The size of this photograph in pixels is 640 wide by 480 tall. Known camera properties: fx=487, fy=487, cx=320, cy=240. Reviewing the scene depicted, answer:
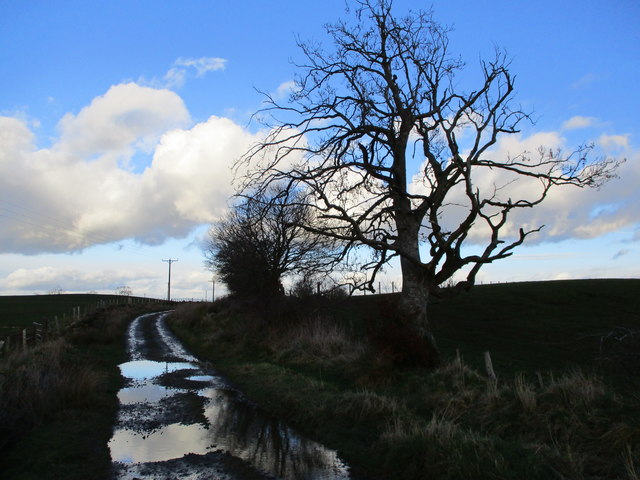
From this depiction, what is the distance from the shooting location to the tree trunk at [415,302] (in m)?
14.3

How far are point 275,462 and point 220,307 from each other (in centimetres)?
3791

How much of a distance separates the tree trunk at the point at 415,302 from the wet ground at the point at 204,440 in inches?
206

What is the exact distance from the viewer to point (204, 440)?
902 centimetres

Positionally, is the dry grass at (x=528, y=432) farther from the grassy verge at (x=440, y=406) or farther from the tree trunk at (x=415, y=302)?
the tree trunk at (x=415, y=302)

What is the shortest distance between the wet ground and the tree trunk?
523cm

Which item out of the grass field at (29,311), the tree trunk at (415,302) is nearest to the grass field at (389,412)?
the tree trunk at (415,302)

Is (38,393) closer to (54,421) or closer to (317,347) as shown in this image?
(54,421)

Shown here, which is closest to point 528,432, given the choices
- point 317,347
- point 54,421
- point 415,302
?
point 415,302

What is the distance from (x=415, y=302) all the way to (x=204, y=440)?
775 cm

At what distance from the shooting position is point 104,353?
22547 millimetres

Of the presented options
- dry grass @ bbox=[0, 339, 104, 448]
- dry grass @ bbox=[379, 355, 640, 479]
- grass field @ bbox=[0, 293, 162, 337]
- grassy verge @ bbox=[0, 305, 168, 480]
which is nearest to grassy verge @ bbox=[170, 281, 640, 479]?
dry grass @ bbox=[379, 355, 640, 479]

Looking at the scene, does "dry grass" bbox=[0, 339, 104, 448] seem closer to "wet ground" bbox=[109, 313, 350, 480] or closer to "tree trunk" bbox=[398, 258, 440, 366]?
"wet ground" bbox=[109, 313, 350, 480]

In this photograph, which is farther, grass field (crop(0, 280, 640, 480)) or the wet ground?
the wet ground

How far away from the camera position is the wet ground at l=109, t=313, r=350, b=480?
7.31m
